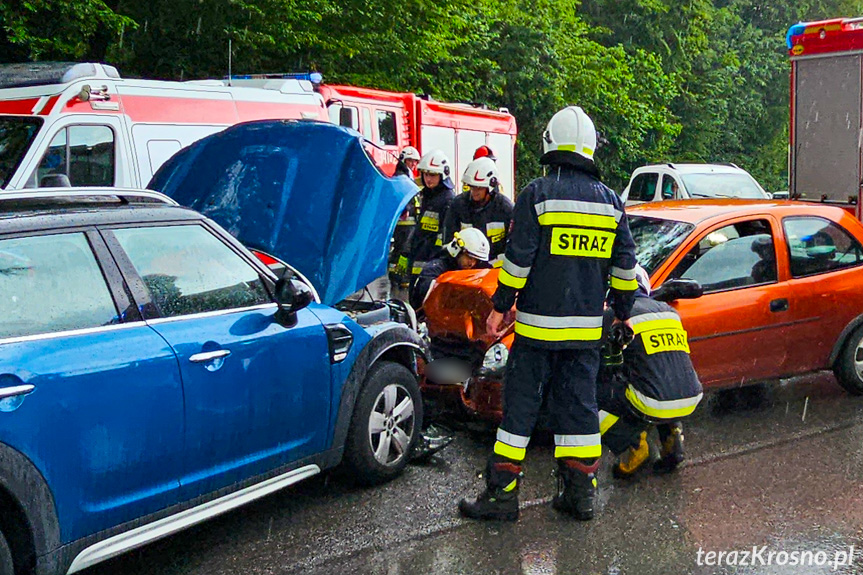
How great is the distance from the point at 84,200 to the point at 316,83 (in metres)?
8.78

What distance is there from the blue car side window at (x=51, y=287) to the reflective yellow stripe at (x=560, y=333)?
1.95 m

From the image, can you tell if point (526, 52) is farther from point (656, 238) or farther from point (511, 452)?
point (511, 452)

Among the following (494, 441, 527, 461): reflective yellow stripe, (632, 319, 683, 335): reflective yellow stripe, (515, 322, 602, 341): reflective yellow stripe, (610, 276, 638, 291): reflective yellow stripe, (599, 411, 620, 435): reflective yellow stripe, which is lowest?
(599, 411, 620, 435): reflective yellow stripe

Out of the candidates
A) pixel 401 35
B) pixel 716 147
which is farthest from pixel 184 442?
pixel 716 147

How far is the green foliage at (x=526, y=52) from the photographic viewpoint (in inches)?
589

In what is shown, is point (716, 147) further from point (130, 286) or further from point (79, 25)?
point (130, 286)

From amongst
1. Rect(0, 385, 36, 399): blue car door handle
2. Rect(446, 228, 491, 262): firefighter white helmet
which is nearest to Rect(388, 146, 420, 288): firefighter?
Rect(446, 228, 491, 262): firefighter white helmet

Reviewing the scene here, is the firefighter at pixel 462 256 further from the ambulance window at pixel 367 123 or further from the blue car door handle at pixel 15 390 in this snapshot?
the ambulance window at pixel 367 123

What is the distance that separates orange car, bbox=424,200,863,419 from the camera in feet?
21.2

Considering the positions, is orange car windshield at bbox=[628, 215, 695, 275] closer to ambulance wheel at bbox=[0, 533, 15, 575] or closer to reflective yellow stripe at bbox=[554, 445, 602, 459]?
reflective yellow stripe at bbox=[554, 445, 602, 459]

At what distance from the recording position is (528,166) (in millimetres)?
24719

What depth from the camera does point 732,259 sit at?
22.9 ft

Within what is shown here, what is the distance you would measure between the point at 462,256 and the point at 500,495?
245 centimetres

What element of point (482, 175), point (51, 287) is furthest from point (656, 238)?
point (51, 287)
